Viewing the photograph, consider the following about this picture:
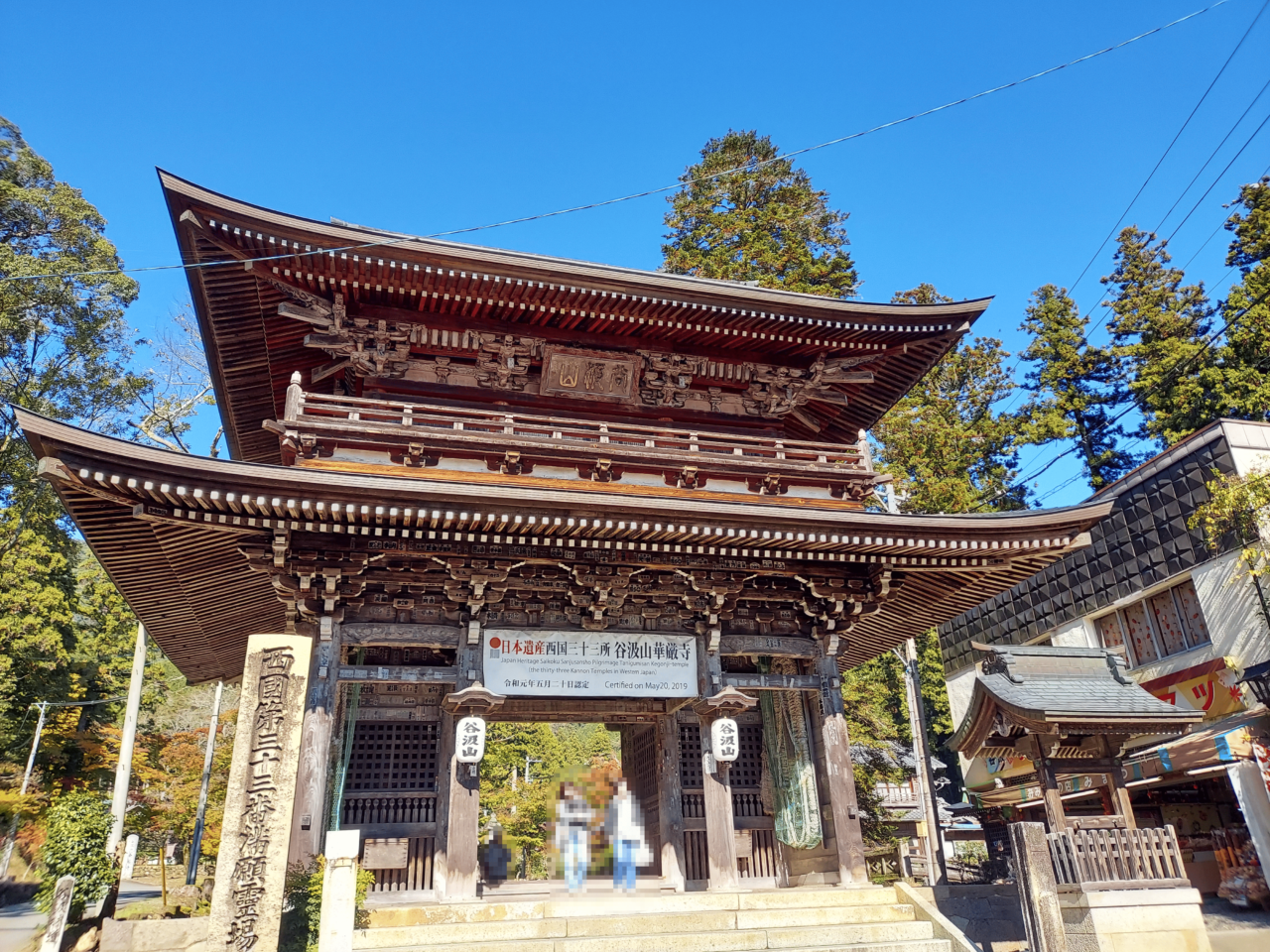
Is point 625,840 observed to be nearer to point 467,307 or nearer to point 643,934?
point 643,934

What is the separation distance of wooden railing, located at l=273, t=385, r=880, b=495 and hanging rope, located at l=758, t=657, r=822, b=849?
11.4 ft

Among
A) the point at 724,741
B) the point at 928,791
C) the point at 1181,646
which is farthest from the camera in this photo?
the point at 928,791

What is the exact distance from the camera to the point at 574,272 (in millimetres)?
11625

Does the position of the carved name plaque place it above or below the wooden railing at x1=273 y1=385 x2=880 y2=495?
above

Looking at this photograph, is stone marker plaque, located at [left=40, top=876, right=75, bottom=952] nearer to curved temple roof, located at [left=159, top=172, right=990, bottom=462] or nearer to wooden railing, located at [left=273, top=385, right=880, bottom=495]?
wooden railing, located at [left=273, top=385, right=880, bottom=495]

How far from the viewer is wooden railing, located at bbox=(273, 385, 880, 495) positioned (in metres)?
10.8

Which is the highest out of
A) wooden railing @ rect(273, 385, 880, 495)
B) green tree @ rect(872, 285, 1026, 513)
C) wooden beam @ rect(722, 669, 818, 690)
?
green tree @ rect(872, 285, 1026, 513)

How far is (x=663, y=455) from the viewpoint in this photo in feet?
38.4

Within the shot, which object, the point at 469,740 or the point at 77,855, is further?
the point at 77,855

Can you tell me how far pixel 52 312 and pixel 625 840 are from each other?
99.2ft

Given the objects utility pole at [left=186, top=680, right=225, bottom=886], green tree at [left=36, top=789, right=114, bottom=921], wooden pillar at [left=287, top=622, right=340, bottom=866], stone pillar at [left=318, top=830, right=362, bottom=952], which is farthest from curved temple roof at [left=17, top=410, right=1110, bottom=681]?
utility pole at [left=186, top=680, right=225, bottom=886]

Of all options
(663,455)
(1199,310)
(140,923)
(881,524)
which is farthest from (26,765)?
(1199,310)

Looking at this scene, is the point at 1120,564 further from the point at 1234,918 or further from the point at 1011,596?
the point at 1234,918

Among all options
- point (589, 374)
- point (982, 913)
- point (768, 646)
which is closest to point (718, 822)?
point (768, 646)
